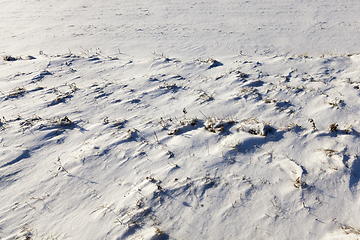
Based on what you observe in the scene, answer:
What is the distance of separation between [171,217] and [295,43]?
8.28 metres

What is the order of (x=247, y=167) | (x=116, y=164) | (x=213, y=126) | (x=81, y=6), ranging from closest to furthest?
(x=247, y=167) → (x=116, y=164) → (x=213, y=126) → (x=81, y=6)

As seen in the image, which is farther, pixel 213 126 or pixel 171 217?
pixel 213 126

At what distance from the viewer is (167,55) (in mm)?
7051

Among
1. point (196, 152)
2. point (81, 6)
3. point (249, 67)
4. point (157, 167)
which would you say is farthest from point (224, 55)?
point (81, 6)

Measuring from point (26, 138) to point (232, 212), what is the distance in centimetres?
365

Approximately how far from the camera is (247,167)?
8.77 feet

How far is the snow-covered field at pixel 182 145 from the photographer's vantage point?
220 centimetres

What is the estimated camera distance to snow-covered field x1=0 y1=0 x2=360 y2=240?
220 cm

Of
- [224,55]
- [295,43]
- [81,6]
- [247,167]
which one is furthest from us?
[81,6]

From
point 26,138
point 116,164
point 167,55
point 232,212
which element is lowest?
point 232,212

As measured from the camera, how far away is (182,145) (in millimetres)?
3107

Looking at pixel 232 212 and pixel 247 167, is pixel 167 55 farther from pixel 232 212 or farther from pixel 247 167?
pixel 232 212

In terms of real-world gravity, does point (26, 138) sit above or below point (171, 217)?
above

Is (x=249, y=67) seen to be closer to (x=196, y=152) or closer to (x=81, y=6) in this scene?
(x=196, y=152)
